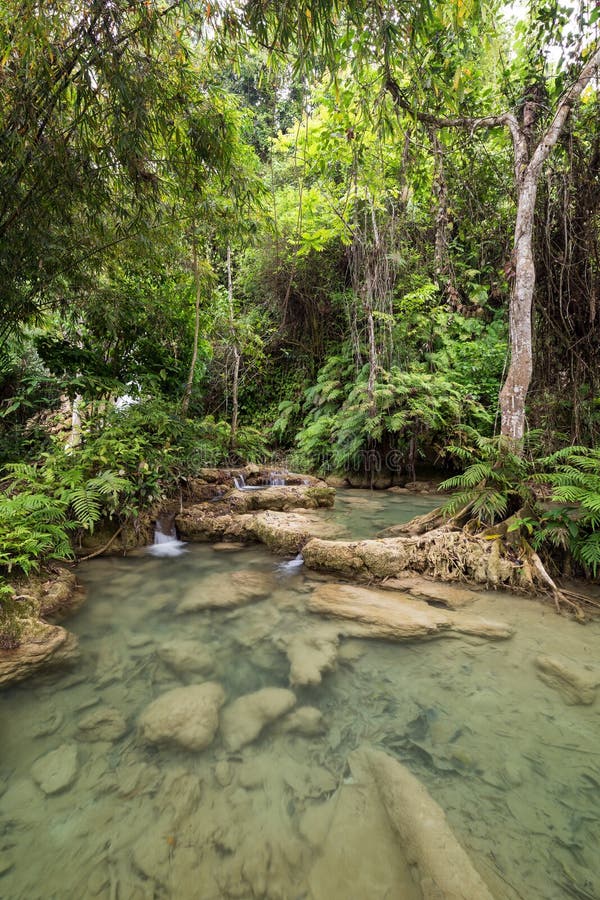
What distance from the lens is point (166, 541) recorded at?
201 inches

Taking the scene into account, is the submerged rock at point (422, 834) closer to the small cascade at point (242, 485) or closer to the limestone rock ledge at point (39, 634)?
the limestone rock ledge at point (39, 634)

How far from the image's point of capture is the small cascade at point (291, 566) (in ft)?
A: 13.4

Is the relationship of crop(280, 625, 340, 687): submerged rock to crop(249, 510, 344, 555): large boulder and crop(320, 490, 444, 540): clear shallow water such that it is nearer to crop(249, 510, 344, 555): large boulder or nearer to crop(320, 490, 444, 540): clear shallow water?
crop(249, 510, 344, 555): large boulder

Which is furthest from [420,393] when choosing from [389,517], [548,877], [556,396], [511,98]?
[548,877]

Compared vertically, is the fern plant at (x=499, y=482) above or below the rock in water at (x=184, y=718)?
above

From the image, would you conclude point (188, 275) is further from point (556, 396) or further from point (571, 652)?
point (571, 652)

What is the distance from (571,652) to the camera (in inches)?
98.5

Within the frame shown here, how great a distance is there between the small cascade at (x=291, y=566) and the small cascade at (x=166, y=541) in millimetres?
1347

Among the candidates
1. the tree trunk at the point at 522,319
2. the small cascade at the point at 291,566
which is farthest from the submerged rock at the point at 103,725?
the tree trunk at the point at 522,319

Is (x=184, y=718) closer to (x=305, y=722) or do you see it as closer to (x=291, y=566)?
(x=305, y=722)

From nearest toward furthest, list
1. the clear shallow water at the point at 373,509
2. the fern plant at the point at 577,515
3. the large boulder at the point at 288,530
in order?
the fern plant at the point at 577,515
the large boulder at the point at 288,530
the clear shallow water at the point at 373,509

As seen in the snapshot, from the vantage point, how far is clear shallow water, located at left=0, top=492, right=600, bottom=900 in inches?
52.5

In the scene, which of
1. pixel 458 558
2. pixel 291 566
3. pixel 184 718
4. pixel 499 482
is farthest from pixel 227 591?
pixel 499 482

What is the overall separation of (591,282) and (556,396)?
1156mm
